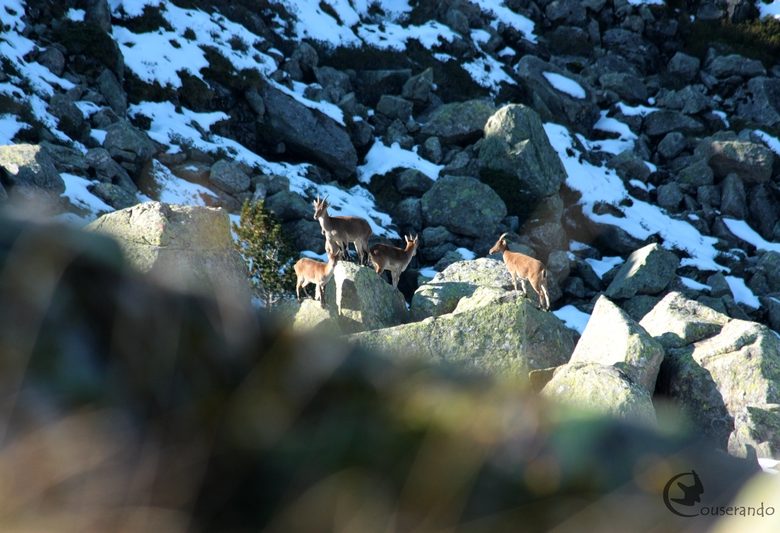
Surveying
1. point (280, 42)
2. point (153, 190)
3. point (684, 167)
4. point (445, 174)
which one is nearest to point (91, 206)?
point (153, 190)

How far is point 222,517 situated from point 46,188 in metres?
27.4

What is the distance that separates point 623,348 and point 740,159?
42759 millimetres

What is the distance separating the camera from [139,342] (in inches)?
48.2

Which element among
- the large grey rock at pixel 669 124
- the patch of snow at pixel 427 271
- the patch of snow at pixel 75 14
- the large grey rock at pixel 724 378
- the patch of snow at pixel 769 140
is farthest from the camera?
the large grey rock at pixel 669 124

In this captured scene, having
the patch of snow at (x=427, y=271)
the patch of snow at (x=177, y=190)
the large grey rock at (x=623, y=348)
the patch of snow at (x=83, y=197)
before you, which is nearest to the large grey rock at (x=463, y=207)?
the patch of snow at (x=427, y=271)

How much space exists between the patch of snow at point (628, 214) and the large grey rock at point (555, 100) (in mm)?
5138

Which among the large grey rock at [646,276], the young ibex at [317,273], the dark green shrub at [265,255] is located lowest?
the large grey rock at [646,276]

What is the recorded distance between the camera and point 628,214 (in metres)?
47.0

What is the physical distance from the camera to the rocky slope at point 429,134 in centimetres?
3481

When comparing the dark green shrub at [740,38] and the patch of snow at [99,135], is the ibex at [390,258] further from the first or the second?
the dark green shrub at [740,38]

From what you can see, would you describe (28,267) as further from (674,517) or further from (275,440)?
(674,517)

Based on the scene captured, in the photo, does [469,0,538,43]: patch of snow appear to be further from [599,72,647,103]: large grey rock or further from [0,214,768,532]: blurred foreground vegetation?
[0,214,768,532]: blurred foreground vegetation

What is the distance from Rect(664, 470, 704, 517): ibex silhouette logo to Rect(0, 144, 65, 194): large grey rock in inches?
1036

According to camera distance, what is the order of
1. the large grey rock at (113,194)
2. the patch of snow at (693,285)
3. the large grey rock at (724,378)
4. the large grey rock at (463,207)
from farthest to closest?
the large grey rock at (463,207) → the patch of snow at (693,285) → the large grey rock at (113,194) → the large grey rock at (724,378)
